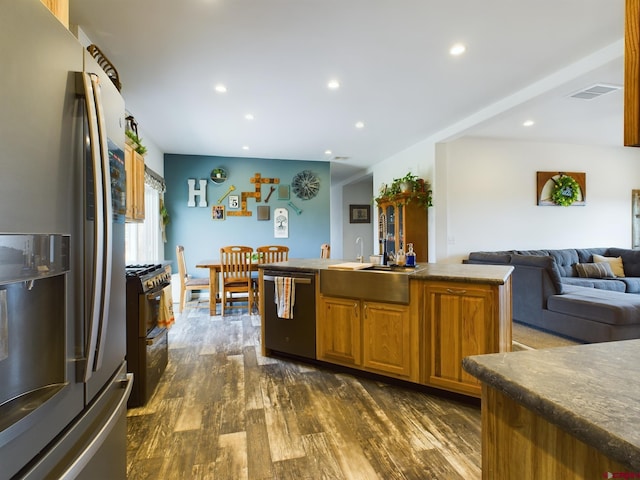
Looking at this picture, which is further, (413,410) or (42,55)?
(413,410)

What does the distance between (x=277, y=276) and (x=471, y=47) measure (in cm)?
252

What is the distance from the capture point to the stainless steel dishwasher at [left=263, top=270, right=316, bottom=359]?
2.86m

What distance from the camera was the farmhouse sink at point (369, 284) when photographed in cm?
239

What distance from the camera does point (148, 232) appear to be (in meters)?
5.05

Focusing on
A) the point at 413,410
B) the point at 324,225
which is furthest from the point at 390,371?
the point at 324,225

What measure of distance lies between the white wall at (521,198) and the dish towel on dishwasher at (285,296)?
314 centimetres

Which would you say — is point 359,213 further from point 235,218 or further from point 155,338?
point 155,338

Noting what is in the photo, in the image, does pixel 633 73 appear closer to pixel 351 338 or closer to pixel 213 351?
pixel 351 338

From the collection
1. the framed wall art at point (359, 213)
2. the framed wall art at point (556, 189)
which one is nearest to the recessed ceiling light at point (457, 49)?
the framed wall art at point (556, 189)

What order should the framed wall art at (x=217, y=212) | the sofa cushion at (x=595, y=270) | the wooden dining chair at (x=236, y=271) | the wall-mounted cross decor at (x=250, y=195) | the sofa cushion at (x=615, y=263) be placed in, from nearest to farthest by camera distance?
1. the wooden dining chair at (x=236, y=271)
2. the sofa cushion at (x=595, y=270)
3. the sofa cushion at (x=615, y=263)
4. the framed wall art at (x=217, y=212)
5. the wall-mounted cross decor at (x=250, y=195)

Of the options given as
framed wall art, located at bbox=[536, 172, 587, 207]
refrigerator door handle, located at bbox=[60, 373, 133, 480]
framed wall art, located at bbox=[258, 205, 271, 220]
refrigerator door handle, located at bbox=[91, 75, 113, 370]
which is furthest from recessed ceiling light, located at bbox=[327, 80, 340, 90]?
framed wall art, located at bbox=[536, 172, 587, 207]

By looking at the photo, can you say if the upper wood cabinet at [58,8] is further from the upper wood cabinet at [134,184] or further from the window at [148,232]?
the window at [148,232]

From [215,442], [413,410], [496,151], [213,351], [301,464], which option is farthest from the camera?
[496,151]

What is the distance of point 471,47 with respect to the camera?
8.71 ft
